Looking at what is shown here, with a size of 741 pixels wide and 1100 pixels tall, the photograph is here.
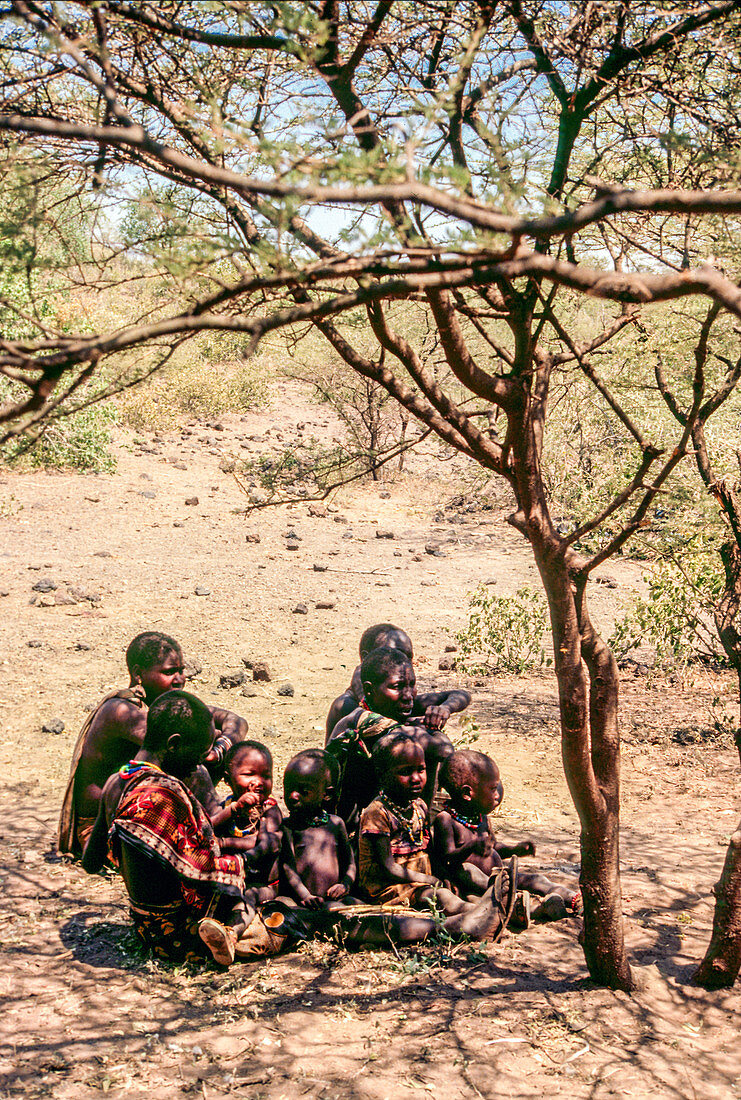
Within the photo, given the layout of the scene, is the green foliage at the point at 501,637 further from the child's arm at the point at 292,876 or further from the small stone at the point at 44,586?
the small stone at the point at 44,586

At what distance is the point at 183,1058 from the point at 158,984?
0.57m

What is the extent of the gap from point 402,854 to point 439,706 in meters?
0.92

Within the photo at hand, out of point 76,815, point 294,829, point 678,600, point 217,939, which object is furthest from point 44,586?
point 217,939

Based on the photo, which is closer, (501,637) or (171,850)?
(171,850)

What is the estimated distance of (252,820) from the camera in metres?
4.28

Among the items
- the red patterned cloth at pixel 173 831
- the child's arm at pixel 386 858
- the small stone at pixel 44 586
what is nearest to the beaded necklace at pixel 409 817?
the child's arm at pixel 386 858

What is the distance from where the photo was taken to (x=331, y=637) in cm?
1008

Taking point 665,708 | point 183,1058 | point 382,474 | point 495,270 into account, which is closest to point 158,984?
point 183,1058

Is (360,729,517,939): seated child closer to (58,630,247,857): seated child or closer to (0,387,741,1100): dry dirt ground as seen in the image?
(0,387,741,1100): dry dirt ground

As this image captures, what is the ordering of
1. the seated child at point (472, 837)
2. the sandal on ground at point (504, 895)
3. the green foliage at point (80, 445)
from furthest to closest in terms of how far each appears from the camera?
1. the green foliage at point (80, 445)
2. the seated child at point (472, 837)
3. the sandal on ground at point (504, 895)

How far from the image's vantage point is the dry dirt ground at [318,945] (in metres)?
3.10

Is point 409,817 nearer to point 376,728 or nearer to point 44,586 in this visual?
point 376,728

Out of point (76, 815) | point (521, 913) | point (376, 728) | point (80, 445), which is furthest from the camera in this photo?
point (80, 445)

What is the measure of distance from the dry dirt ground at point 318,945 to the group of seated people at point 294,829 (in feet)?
0.46
